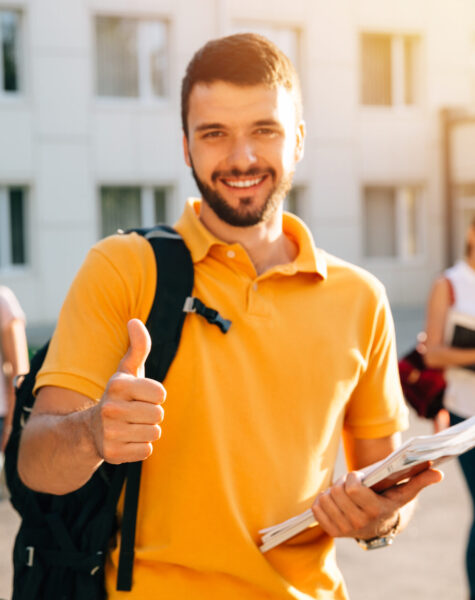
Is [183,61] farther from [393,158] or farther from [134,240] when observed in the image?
[134,240]

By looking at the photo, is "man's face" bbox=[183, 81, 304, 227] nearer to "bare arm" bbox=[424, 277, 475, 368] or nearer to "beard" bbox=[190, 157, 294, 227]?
"beard" bbox=[190, 157, 294, 227]

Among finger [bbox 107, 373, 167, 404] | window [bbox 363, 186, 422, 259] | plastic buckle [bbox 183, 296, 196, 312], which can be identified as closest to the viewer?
finger [bbox 107, 373, 167, 404]

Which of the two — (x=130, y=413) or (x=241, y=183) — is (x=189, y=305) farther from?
(x=130, y=413)

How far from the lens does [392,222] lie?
19766 mm

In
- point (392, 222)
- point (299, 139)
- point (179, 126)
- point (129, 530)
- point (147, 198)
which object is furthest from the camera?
point (392, 222)

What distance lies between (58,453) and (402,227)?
18486mm

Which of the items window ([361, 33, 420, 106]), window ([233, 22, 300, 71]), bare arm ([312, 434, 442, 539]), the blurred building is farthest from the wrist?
window ([361, 33, 420, 106])

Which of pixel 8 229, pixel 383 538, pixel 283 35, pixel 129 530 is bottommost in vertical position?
pixel 383 538

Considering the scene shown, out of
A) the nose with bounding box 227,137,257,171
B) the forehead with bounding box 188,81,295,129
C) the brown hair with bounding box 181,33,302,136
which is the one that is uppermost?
the brown hair with bounding box 181,33,302,136

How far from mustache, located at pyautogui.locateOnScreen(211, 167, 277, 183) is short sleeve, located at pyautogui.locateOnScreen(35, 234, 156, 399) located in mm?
290

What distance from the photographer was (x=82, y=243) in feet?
54.7

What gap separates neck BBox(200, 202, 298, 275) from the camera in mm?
2166

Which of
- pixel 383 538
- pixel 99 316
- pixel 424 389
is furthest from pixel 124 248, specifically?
pixel 424 389

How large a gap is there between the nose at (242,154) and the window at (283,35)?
16.6m
